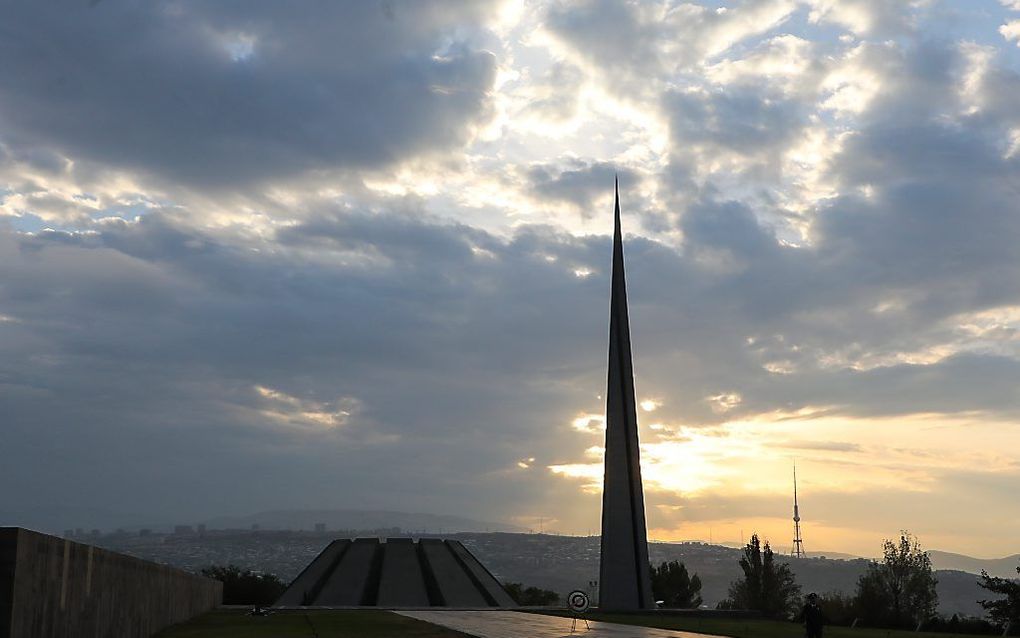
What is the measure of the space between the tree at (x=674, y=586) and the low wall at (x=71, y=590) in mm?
55667

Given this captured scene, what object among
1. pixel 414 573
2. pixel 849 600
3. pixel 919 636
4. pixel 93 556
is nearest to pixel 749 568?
pixel 849 600

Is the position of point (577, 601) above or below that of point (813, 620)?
below

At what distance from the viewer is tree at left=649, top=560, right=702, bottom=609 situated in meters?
80.6

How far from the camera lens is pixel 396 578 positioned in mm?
66625

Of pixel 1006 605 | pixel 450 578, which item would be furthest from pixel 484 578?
pixel 1006 605

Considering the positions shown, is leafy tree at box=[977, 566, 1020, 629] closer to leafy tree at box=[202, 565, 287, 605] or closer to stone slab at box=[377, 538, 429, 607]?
stone slab at box=[377, 538, 429, 607]

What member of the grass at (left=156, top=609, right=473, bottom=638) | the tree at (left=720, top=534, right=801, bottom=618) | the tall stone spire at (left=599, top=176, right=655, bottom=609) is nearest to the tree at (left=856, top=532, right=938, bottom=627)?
the tree at (left=720, top=534, right=801, bottom=618)

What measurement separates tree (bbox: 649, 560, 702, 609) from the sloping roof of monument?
17812 millimetres

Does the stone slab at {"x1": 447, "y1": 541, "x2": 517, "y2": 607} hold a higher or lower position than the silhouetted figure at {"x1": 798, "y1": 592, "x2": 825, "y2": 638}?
lower

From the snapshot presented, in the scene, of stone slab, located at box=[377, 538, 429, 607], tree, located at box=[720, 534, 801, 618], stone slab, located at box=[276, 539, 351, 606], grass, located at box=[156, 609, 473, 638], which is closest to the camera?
grass, located at box=[156, 609, 473, 638]

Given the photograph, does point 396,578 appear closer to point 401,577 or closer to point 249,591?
point 401,577

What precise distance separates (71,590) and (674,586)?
226 feet

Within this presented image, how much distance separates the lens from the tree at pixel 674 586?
3172 inches

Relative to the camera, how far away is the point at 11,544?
15.2 metres
